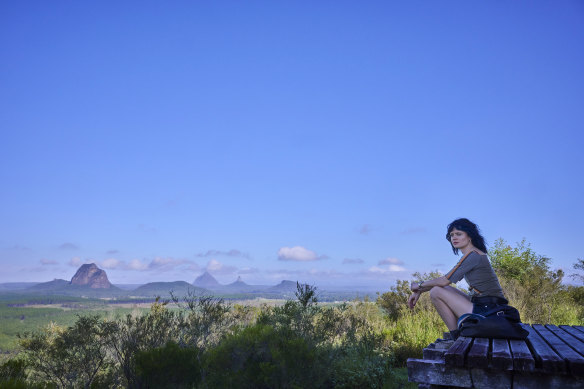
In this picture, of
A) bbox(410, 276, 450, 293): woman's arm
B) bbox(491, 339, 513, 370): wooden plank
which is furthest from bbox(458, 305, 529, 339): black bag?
bbox(491, 339, 513, 370): wooden plank

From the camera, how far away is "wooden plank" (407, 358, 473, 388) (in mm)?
2885

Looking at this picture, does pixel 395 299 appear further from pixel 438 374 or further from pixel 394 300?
pixel 438 374

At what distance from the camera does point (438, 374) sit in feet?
9.70

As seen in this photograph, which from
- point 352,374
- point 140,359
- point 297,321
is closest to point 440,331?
point 352,374

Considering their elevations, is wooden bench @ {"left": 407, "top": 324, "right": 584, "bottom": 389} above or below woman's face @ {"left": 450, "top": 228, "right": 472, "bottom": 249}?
below

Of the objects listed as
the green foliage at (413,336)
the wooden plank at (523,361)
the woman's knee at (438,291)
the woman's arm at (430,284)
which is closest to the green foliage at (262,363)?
the woman's arm at (430,284)

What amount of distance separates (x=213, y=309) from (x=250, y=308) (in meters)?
3.71

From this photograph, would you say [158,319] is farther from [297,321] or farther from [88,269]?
[88,269]

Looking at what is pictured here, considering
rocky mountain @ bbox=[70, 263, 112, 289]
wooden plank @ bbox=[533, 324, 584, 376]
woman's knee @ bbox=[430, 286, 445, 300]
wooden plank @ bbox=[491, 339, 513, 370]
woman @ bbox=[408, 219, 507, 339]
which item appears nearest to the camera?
wooden plank @ bbox=[533, 324, 584, 376]

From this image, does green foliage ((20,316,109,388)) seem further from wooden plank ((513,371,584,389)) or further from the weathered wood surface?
the weathered wood surface

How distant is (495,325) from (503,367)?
911 millimetres

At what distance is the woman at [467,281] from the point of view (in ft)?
13.3

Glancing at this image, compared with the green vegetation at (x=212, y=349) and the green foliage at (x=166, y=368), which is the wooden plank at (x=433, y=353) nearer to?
the green vegetation at (x=212, y=349)

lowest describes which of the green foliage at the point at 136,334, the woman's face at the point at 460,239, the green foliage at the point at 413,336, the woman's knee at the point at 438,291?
the green foliage at the point at 413,336
